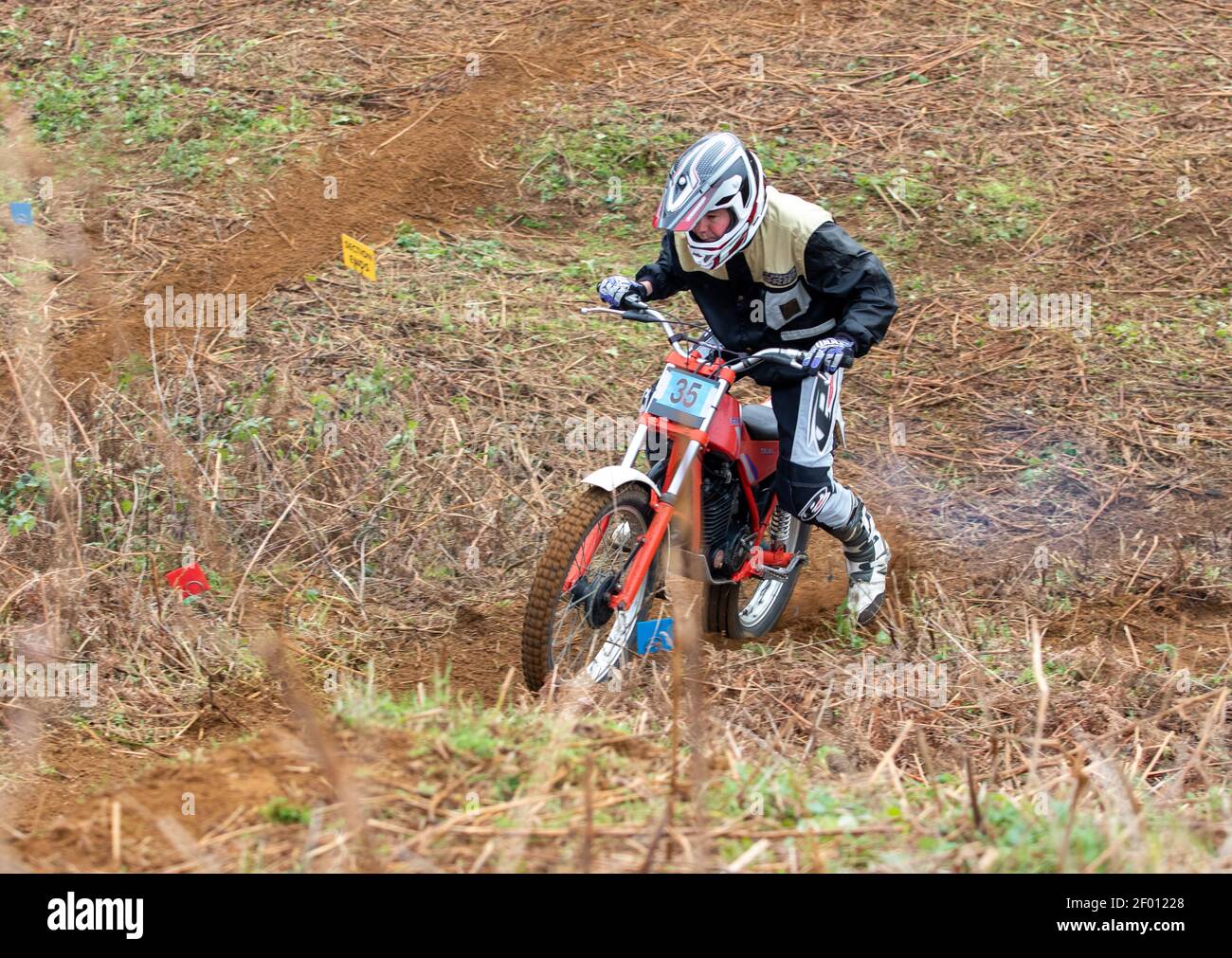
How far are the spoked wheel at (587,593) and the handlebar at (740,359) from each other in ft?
2.22

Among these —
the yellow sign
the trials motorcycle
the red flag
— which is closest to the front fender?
the trials motorcycle

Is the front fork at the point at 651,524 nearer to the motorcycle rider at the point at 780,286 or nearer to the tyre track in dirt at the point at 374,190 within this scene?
A: the motorcycle rider at the point at 780,286

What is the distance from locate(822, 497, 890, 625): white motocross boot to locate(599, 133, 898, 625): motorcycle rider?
0.93ft

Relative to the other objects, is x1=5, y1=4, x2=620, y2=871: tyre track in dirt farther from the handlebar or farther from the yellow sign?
the handlebar

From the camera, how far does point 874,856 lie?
3.08m

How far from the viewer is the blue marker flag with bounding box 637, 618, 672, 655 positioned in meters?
4.95

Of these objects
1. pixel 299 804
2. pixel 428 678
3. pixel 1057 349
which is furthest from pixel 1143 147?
pixel 299 804

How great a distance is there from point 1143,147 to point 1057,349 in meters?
2.87

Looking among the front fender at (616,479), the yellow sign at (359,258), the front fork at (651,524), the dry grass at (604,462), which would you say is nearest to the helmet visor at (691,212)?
the front fork at (651,524)

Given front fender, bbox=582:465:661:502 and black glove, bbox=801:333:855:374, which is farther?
black glove, bbox=801:333:855:374
